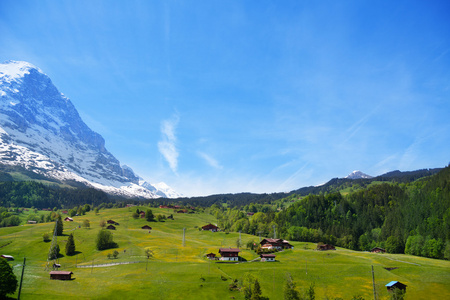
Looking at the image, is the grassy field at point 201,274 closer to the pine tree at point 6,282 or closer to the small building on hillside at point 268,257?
the small building on hillside at point 268,257

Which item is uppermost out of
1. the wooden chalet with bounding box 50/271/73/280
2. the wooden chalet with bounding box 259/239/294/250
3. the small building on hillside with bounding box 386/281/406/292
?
the wooden chalet with bounding box 259/239/294/250

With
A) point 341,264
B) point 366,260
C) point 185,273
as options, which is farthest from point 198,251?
point 366,260

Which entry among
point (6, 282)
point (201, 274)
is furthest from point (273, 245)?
point (6, 282)

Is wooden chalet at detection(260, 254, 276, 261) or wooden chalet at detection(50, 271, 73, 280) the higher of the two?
wooden chalet at detection(260, 254, 276, 261)

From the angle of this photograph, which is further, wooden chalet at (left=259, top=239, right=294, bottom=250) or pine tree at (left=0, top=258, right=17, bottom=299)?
wooden chalet at (left=259, top=239, right=294, bottom=250)

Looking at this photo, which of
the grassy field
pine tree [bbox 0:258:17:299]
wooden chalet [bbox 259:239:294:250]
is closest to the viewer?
pine tree [bbox 0:258:17:299]

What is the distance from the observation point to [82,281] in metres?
85.4

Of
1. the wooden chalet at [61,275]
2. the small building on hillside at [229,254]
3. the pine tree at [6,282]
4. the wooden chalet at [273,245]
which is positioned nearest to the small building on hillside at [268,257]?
A: the small building on hillside at [229,254]

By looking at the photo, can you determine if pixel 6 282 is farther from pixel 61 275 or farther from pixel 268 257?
pixel 268 257

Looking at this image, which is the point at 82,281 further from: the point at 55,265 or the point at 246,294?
the point at 246,294

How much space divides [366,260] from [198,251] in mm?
73002

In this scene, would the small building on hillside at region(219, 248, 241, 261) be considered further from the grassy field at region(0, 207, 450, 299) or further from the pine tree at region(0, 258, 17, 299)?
the pine tree at region(0, 258, 17, 299)

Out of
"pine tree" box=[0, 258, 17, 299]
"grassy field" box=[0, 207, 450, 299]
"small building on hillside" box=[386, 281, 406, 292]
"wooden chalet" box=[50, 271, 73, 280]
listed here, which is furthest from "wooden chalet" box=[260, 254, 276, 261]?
"pine tree" box=[0, 258, 17, 299]

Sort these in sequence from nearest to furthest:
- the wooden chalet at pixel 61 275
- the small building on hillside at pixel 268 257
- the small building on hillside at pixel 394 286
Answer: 1. the small building on hillside at pixel 394 286
2. the wooden chalet at pixel 61 275
3. the small building on hillside at pixel 268 257
